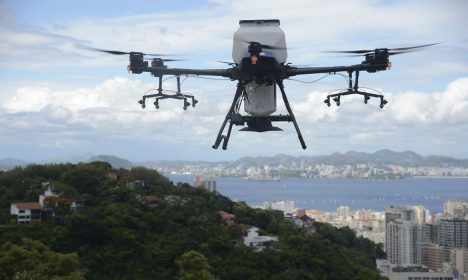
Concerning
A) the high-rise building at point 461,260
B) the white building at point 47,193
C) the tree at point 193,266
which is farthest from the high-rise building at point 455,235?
the tree at point 193,266

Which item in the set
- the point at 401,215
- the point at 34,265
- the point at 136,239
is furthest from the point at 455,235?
the point at 34,265

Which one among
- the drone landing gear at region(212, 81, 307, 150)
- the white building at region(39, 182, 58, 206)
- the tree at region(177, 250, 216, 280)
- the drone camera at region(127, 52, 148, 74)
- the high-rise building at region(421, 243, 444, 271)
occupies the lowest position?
the high-rise building at region(421, 243, 444, 271)

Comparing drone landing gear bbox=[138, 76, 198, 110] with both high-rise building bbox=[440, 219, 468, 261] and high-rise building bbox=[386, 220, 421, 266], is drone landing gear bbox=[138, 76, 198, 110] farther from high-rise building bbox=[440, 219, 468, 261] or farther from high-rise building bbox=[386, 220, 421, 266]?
high-rise building bbox=[440, 219, 468, 261]

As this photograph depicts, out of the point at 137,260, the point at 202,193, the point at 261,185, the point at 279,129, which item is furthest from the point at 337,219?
the point at 261,185

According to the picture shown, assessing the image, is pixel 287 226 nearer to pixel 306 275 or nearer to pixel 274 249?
pixel 274 249

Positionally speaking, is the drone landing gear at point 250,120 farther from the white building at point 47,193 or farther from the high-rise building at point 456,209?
the high-rise building at point 456,209

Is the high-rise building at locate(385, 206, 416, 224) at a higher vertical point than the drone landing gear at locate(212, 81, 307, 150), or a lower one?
lower

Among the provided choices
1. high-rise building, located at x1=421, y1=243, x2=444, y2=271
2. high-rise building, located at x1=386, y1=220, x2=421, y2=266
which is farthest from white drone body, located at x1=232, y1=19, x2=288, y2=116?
high-rise building, located at x1=386, y1=220, x2=421, y2=266
